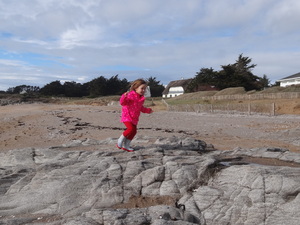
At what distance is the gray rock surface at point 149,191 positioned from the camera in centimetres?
475

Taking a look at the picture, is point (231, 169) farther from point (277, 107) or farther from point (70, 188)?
point (277, 107)

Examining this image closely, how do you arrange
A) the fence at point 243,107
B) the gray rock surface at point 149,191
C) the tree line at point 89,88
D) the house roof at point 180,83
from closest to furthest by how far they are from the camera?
the gray rock surface at point 149,191 → the fence at point 243,107 → the tree line at point 89,88 → the house roof at point 180,83

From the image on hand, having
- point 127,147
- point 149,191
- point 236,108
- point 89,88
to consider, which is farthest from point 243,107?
point 89,88

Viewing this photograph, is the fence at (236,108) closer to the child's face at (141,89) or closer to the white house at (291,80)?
the child's face at (141,89)

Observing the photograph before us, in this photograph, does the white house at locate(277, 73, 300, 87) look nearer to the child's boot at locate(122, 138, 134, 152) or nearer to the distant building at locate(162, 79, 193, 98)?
the distant building at locate(162, 79, 193, 98)

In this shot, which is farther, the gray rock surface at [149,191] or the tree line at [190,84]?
the tree line at [190,84]

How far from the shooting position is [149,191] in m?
5.62

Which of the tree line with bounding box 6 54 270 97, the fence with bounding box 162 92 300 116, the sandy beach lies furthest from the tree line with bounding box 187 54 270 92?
the sandy beach

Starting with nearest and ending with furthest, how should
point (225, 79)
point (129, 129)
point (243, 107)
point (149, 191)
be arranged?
1. point (149, 191)
2. point (129, 129)
3. point (243, 107)
4. point (225, 79)

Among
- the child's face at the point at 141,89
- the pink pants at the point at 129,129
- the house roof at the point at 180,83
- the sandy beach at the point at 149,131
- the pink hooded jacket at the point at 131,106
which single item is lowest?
the sandy beach at the point at 149,131

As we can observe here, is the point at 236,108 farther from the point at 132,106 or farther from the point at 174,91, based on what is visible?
the point at 174,91

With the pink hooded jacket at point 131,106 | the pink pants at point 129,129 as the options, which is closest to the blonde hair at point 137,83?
the pink hooded jacket at point 131,106

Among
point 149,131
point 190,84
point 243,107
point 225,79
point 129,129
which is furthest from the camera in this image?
point 190,84

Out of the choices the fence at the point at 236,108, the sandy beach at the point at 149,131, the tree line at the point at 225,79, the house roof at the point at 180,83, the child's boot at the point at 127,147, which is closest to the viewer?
the child's boot at the point at 127,147
